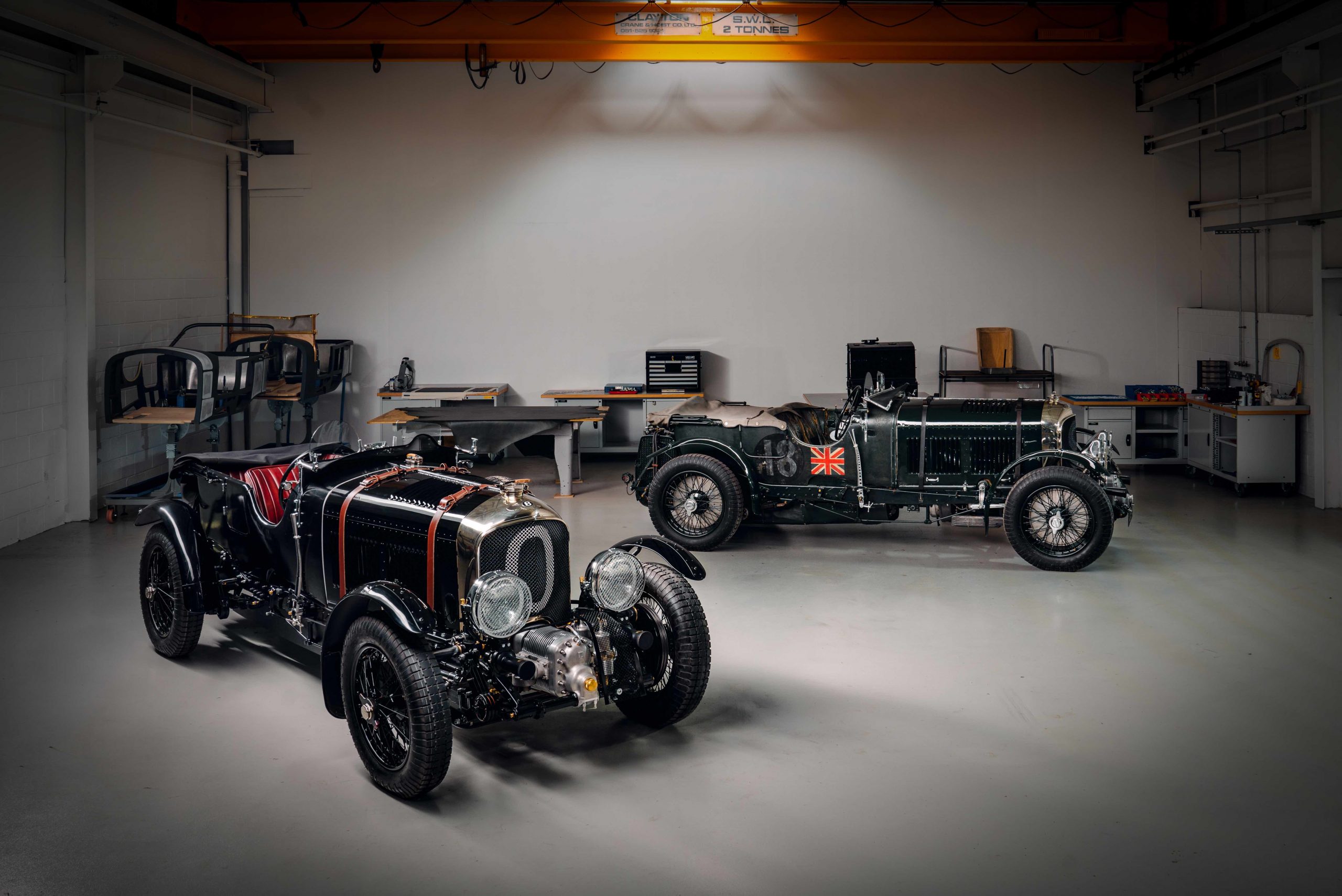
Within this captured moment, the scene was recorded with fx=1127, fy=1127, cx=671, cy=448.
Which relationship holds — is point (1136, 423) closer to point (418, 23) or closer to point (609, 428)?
point (609, 428)

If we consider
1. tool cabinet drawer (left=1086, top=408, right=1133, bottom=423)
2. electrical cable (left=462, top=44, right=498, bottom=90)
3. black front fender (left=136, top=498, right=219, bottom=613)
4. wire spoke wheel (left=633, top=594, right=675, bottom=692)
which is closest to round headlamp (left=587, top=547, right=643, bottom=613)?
wire spoke wheel (left=633, top=594, right=675, bottom=692)

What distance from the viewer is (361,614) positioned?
3.84 m

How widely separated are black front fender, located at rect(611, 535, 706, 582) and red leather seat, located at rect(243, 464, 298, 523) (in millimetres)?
1546

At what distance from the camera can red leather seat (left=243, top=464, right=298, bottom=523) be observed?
4.88 metres

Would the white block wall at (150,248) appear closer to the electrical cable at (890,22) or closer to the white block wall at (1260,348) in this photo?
the electrical cable at (890,22)

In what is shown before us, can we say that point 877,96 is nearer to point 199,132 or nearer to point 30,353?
point 199,132

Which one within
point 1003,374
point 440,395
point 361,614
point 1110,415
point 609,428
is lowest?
point 361,614

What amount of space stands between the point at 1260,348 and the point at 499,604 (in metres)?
8.19

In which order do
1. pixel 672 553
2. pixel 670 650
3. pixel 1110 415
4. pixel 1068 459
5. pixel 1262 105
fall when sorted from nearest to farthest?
pixel 670 650
pixel 672 553
pixel 1068 459
pixel 1262 105
pixel 1110 415

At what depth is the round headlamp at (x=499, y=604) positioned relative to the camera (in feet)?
11.9

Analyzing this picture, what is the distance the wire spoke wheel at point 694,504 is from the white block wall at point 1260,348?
188 inches

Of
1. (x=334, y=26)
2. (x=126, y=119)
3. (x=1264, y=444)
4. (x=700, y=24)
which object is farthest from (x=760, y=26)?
(x=1264, y=444)

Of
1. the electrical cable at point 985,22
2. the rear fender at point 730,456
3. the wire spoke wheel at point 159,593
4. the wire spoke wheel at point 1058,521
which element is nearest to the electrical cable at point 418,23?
the electrical cable at point 985,22

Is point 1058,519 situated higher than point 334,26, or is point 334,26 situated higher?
point 334,26
